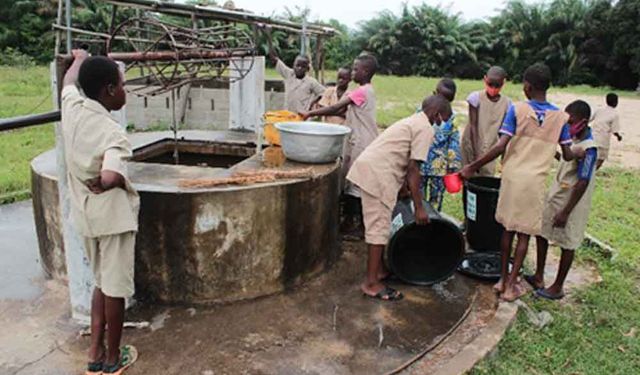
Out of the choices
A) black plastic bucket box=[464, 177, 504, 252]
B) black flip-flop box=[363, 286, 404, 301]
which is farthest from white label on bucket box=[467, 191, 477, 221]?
black flip-flop box=[363, 286, 404, 301]

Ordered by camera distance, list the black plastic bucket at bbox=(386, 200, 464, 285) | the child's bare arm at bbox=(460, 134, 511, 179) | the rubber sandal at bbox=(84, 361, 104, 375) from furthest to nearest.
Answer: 1. the black plastic bucket at bbox=(386, 200, 464, 285)
2. the child's bare arm at bbox=(460, 134, 511, 179)
3. the rubber sandal at bbox=(84, 361, 104, 375)

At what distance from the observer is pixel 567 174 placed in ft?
12.5

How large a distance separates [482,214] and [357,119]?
1.26m

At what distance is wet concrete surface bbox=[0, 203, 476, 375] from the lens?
2.91m

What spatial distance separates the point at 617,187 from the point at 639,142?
475 centimetres

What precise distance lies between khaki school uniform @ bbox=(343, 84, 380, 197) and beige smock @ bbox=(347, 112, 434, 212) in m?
0.96

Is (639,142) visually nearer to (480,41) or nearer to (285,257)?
(285,257)

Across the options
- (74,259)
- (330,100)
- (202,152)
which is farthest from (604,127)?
(74,259)

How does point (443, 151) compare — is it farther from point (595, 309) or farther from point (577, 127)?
point (595, 309)

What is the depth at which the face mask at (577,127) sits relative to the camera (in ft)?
12.1

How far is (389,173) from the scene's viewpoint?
3.68 meters

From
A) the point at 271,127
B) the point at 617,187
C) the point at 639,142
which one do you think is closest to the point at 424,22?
the point at 639,142

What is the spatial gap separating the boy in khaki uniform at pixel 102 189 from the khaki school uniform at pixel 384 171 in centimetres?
157

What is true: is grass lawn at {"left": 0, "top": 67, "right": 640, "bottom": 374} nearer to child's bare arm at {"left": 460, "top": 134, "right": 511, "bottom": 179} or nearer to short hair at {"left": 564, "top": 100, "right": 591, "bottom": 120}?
child's bare arm at {"left": 460, "top": 134, "right": 511, "bottom": 179}
